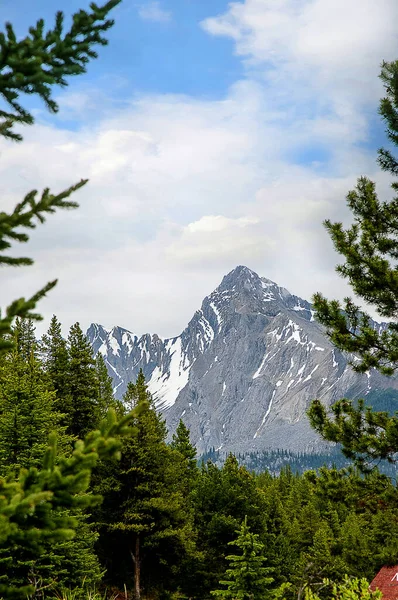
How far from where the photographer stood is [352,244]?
556 inches

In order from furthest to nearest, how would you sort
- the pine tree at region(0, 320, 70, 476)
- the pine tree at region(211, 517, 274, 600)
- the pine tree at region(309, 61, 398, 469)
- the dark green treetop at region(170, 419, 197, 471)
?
the dark green treetop at region(170, 419, 197, 471) → the pine tree at region(211, 517, 274, 600) → the pine tree at region(0, 320, 70, 476) → the pine tree at region(309, 61, 398, 469)

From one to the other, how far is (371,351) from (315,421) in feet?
7.91

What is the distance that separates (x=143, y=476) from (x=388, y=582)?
13118mm

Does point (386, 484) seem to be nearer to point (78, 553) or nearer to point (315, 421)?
point (315, 421)

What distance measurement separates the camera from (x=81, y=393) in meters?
33.7

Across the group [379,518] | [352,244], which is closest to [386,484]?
[379,518]

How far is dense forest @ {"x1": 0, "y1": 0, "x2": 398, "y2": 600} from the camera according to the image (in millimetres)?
3295

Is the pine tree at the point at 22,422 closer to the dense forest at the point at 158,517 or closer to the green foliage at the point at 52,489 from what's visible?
the dense forest at the point at 158,517

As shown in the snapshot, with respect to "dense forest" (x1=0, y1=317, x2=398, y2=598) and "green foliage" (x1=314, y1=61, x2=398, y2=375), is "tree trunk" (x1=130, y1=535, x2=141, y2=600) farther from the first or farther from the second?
"green foliage" (x1=314, y1=61, x2=398, y2=375)

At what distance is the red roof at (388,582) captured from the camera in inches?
978

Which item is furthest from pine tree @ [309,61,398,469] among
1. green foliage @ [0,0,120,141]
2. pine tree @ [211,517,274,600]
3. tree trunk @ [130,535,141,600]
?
tree trunk @ [130,535,141,600]

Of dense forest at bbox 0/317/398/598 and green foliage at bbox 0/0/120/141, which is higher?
green foliage at bbox 0/0/120/141

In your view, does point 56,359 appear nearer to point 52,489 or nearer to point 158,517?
point 158,517

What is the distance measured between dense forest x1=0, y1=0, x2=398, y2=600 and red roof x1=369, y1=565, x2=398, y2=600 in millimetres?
1526
